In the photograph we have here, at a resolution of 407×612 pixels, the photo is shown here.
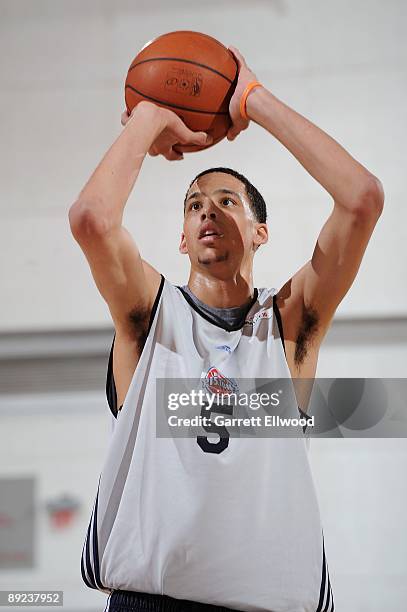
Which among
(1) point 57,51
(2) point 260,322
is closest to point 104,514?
(2) point 260,322

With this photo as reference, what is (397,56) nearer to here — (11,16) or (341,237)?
(11,16)

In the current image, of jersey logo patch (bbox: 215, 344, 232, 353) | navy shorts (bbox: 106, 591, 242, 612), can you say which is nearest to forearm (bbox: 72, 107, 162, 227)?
jersey logo patch (bbox: 215, 344, 232, 353)

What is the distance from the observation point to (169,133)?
5.84ft

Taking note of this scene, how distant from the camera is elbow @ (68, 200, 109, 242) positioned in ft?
5.16

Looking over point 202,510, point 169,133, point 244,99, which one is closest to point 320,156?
point 244,99

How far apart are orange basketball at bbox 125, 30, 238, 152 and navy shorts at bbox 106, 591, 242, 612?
0.97 meters

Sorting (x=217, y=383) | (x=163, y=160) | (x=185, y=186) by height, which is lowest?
(x=217, y=383)

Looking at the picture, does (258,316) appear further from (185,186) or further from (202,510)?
(185,186)

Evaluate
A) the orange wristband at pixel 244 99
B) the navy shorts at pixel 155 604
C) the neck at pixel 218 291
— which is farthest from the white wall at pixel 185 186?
the navy shorts at pixel 155 604

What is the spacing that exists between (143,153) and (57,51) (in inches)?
81.4

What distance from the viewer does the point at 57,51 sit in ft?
11.5

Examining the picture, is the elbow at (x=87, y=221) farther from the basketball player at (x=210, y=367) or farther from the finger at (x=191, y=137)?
the finger at (x=191, y=137)

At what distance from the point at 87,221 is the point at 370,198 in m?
0.58

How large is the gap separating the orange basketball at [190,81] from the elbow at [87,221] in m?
0.35
